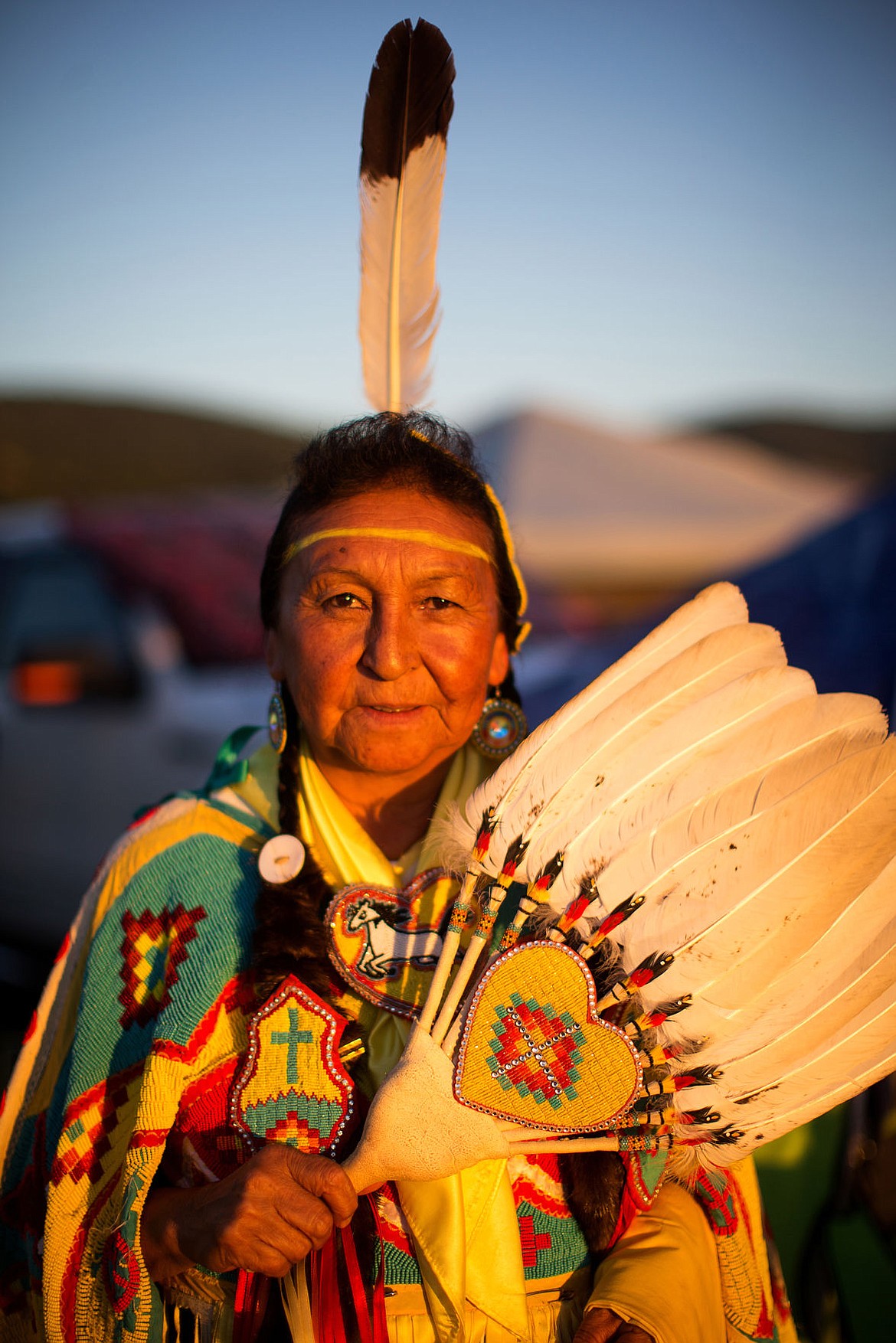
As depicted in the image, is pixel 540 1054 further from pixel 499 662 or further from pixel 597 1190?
pixel 499 662

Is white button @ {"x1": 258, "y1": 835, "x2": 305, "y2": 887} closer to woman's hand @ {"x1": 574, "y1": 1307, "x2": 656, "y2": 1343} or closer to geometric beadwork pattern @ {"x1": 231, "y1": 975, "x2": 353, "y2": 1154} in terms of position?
geometric beadwork pattern @ {"x1": 231, "y1": 975, "x2": 353, "y2": 1154}

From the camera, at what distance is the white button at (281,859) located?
5.49 ft

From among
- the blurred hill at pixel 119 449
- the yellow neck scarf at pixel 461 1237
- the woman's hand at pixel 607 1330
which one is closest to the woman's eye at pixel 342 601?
the yellow neck scarf at pixel 461 1237

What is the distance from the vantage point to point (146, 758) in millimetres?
4797

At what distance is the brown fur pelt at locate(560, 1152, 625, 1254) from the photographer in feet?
4.99

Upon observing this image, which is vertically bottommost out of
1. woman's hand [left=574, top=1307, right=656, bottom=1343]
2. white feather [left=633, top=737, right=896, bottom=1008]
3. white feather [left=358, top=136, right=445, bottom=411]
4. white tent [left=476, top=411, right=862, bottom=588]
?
woman's hand [left=574, top=1307, right=656, bottom=1343]

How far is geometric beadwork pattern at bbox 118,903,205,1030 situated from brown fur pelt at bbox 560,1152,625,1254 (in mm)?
779

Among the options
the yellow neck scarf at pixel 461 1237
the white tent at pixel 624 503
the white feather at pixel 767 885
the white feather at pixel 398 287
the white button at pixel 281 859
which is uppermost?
the white tent at pixel 624 503

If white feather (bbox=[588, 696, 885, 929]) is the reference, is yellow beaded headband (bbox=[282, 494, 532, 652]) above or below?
above

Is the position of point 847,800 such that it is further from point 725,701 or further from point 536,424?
point 536,424

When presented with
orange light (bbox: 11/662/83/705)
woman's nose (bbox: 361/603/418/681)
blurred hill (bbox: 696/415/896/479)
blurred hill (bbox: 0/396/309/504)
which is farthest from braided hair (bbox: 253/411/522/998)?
blurred hill (bbox: 696/415/896/479)

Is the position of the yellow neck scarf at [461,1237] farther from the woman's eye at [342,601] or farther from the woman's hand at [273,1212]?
A: the woman's eye at [342,601]

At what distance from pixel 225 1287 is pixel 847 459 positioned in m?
28.1

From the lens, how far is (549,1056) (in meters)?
1.35
